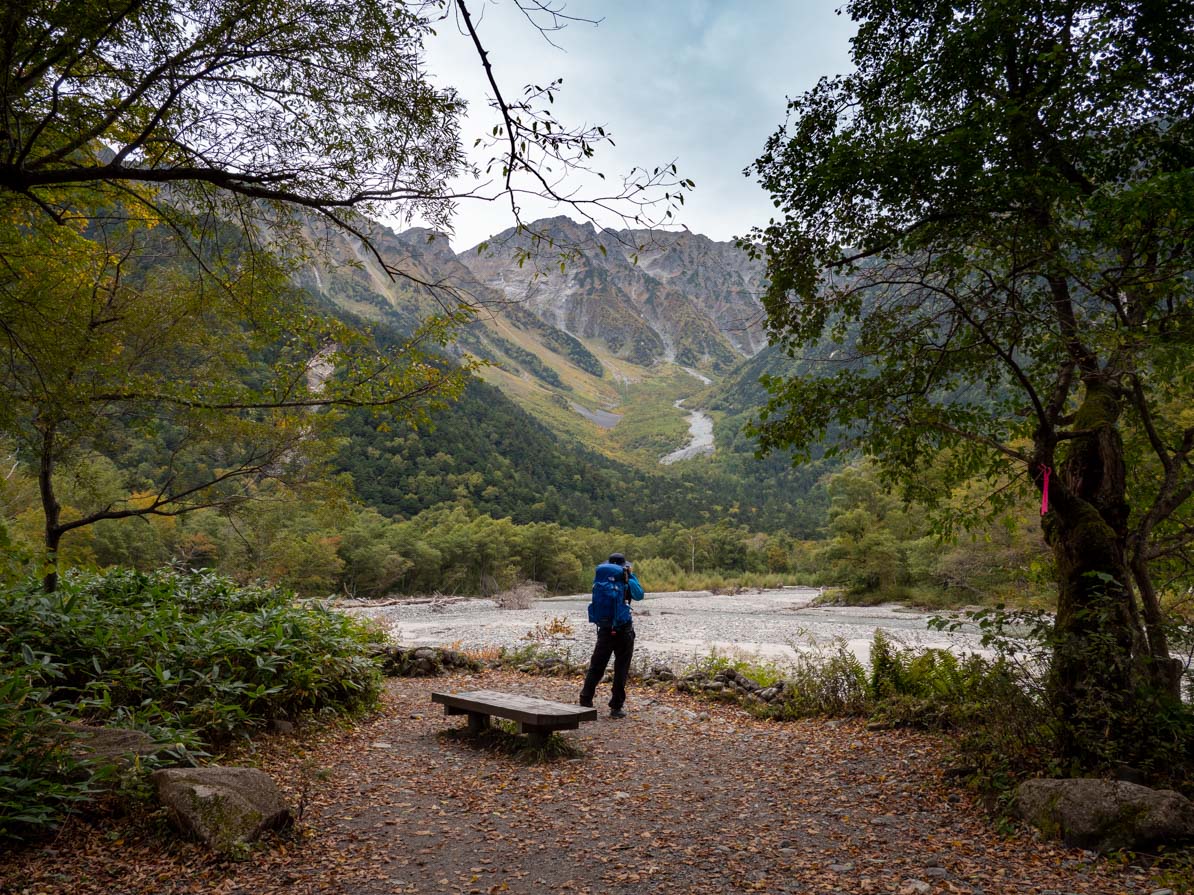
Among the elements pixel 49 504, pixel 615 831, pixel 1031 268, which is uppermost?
pixel 1031 268

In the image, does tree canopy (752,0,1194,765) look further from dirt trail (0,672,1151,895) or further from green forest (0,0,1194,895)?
dirt trail (0,672,1151,895)

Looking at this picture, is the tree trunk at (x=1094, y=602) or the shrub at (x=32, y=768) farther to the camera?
the tree trunk at (x=1094, y=602)

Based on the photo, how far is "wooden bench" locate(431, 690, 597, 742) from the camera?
18.8 ft

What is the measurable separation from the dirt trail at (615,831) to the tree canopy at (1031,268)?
113cm

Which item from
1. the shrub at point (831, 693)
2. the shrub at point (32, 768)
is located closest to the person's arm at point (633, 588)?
the shrub at point (831, 693)

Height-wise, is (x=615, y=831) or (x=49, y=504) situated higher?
(x=49, y=504)

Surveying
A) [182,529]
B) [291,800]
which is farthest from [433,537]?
[291,800]

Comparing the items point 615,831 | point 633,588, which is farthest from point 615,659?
point 615,831

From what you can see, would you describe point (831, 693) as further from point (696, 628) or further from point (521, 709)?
point (696, 628)

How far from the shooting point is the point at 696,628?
24938 millimetres

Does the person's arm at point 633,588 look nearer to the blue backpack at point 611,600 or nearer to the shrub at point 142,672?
the blue backpack at point 611,600

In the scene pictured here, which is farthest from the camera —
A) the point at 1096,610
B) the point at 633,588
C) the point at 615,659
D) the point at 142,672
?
the point at 615,659

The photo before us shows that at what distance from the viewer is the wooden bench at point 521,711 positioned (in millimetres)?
5723

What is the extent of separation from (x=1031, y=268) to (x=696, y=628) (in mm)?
22087
